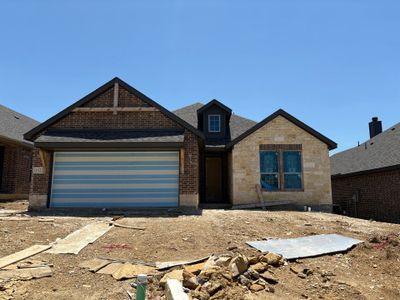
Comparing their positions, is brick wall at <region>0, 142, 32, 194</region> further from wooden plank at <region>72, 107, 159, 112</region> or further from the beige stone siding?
the beige stone siding

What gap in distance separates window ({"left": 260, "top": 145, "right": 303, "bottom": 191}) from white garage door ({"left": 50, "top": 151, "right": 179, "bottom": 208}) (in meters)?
4.84

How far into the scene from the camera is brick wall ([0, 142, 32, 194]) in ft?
64.3

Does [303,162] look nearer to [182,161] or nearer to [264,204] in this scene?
[264,204]

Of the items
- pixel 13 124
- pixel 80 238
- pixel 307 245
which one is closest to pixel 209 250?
pixel 307 245

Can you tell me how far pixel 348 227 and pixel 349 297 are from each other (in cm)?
584

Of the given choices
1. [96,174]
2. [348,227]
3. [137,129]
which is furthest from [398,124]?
[96,174]

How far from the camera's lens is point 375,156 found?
1936 centimetres

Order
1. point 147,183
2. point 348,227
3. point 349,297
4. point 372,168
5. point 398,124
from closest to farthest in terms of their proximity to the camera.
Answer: point 349,297
point 348,227
point 147,183
point 372,168
point 398,124

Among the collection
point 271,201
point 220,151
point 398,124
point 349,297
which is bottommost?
point 349,297

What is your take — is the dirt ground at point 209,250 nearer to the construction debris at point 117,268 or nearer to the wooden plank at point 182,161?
the construction debris at point 117,268

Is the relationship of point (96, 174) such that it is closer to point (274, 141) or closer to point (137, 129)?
point (137, 129)

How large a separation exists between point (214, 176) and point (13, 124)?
1400 cm

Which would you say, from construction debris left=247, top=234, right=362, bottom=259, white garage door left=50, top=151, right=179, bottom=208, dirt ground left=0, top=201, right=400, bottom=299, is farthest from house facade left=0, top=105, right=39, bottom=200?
construction debris left=247, top=234, right=362, bottom=259

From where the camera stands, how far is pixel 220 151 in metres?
18.4
